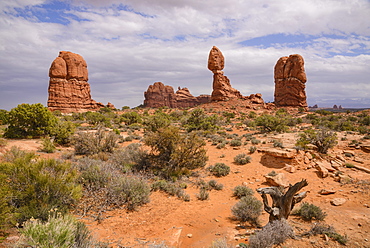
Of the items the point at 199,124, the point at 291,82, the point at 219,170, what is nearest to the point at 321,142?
the point at 219,170

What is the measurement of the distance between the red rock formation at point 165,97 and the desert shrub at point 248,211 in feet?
271

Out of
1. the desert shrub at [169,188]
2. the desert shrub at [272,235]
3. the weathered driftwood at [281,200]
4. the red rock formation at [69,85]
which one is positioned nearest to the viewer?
the desert shrub at [272,235]

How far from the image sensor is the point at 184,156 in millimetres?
A: 9352

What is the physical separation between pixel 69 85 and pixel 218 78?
35.9 meters

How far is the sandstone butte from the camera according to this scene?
42.2 meters

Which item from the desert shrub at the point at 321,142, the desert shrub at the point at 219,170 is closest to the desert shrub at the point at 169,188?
the desert shrub at the point at 219,170

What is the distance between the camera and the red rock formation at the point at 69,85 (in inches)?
1660

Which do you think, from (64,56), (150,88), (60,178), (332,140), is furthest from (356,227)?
(150,88)

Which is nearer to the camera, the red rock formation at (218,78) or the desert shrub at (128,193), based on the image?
the desert shrub at (128,193)

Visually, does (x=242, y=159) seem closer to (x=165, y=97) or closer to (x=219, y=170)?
(x=219, y=170)

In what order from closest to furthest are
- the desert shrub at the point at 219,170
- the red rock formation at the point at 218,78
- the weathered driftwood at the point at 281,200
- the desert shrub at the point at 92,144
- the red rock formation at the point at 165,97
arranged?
the weathered driftwood at the point at 281,200, the desert shrub at the point at 219,170, the desert shrub at the point at 92,144, the red rock formation at the point at 218,78, the red rock formation at the point at 165,97

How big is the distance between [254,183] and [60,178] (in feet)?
23.7

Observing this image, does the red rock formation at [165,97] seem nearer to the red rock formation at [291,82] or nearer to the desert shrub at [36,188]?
the red rock formation at [291,82]

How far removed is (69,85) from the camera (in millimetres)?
44000
